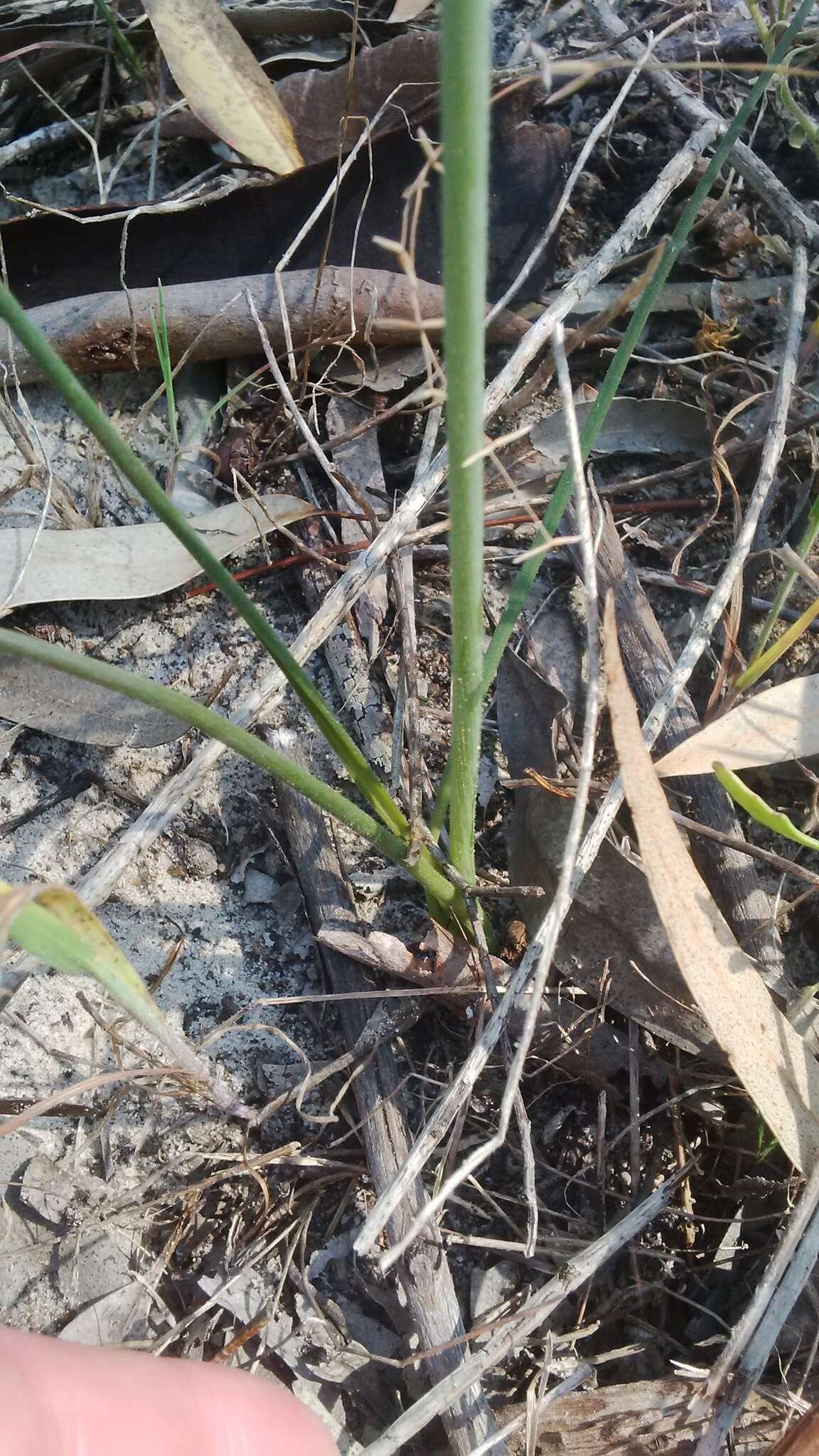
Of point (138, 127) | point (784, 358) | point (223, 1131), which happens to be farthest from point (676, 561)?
point (138, 127)

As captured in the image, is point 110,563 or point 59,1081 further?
point 110,563

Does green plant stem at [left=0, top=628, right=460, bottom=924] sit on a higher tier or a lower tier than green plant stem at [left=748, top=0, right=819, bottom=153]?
lower

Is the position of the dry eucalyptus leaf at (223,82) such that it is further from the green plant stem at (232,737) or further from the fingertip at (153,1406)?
the fingertip at (153,1406)

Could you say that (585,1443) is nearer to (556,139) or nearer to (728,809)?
(728,809)

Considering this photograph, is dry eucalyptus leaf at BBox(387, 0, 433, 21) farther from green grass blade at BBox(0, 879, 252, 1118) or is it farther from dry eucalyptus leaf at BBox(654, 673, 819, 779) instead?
green grass blade at BBox(0, 879, 252, 1118)

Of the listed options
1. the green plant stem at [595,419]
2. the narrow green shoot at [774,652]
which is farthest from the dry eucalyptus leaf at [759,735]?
the green plant stem at [595,419]

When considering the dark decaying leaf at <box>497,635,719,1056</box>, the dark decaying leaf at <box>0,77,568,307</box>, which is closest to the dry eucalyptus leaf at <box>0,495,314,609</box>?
the dark decaying leaf at <box>0,77,568,307</box>

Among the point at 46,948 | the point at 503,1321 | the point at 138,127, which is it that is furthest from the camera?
the point at 138,127
